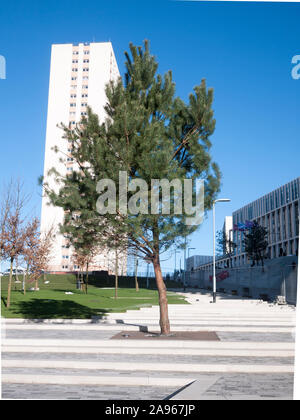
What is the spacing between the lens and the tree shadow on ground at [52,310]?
15.6 meters

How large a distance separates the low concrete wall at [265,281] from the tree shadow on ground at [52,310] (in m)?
11.8

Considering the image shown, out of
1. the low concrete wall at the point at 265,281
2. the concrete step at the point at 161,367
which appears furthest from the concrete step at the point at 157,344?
the low concrete wall at the point at 265,281

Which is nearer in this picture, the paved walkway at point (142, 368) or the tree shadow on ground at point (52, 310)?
the paved walkway at point (142, 368)

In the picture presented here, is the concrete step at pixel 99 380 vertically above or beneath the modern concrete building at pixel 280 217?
beneath

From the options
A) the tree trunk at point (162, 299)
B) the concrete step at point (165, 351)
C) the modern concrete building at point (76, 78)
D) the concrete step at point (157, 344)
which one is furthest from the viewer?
the modern concrete building at point (76, 78)

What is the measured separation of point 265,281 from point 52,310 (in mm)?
16091

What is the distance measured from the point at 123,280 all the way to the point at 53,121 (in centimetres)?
4600

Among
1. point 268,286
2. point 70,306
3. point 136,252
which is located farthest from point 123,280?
point 136,252

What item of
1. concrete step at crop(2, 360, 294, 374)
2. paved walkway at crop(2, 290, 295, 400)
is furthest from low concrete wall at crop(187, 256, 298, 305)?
concrete step at crop(2, 360, 294, 374)

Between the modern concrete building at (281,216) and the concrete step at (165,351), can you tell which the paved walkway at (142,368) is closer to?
the concrete step at (165,351)

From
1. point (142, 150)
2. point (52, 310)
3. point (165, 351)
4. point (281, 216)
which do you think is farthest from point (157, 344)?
point (281, 216)

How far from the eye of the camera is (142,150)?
9.86m
